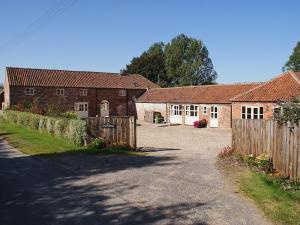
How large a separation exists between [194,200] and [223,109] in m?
28.5

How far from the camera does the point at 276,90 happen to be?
31.5m

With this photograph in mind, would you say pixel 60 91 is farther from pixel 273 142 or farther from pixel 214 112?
pixel 273 142

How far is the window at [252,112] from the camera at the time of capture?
31281mm

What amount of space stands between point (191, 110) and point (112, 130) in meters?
23.5

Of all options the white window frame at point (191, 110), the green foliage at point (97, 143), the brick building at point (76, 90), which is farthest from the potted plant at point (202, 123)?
the green foliage at point (97, 143)

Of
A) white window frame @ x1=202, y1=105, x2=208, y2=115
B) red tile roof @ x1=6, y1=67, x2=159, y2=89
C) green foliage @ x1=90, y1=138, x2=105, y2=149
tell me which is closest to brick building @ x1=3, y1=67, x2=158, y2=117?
red tile roof @ x1=6, y1=67, x2=159, y2=89

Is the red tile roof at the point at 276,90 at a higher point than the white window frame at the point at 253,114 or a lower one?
higher

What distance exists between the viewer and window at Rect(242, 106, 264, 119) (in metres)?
31.3

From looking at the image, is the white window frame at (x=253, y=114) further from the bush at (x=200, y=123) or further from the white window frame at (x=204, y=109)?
the white window frame at (x=204, y=109)

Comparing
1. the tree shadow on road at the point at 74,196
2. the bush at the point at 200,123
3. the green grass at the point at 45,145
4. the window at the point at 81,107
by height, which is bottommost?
the tree shadow on road at the point at 74,196

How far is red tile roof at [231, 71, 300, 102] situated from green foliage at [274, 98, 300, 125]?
18496mm

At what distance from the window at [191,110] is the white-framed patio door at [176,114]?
1.18 meters

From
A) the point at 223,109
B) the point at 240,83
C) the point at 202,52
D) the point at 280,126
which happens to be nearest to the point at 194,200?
the point at 280,126

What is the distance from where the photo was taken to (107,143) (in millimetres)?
18719
